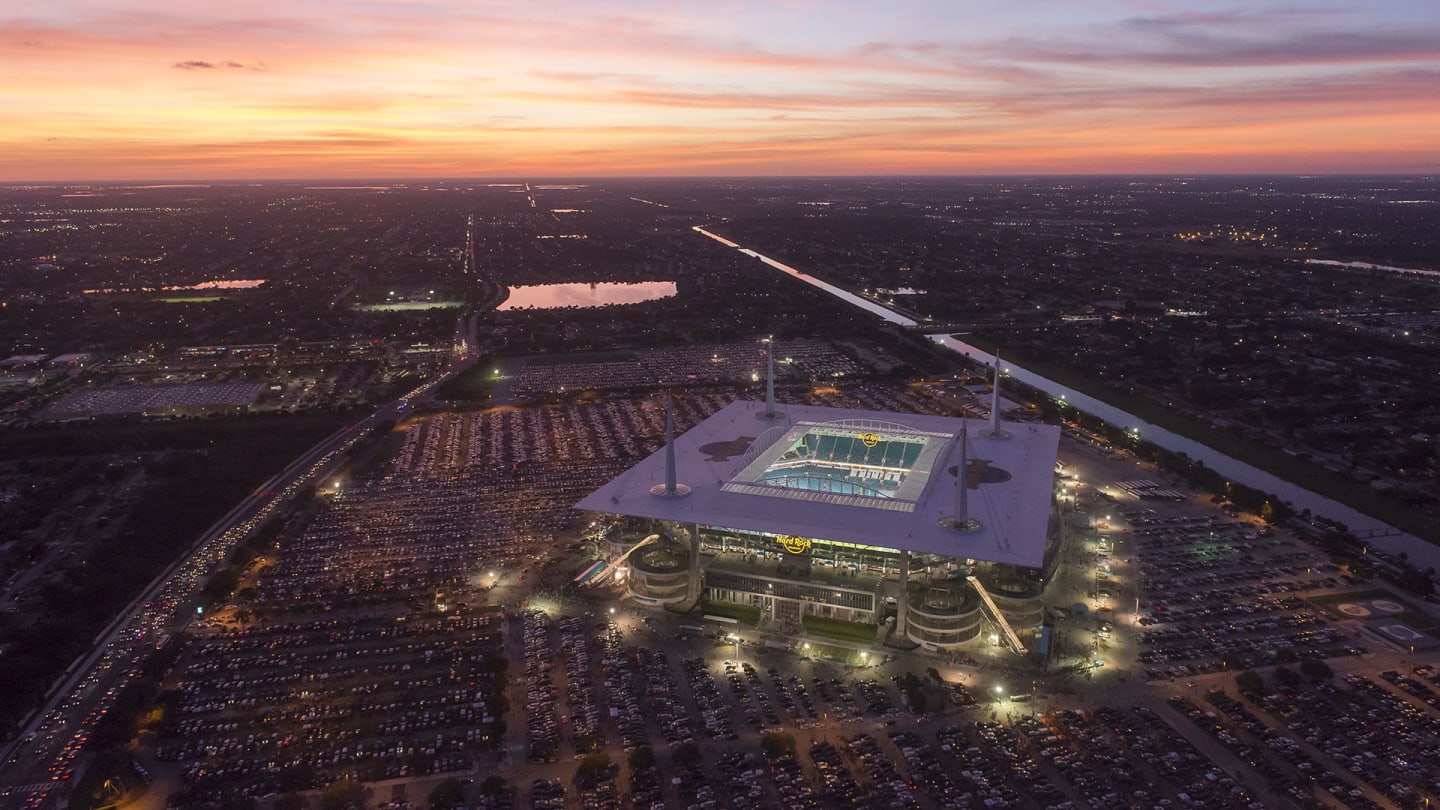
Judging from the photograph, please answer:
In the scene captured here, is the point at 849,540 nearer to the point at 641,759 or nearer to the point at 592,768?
the point at 641,759

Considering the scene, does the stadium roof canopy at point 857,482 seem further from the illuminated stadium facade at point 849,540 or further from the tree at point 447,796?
the tree at point 447,796

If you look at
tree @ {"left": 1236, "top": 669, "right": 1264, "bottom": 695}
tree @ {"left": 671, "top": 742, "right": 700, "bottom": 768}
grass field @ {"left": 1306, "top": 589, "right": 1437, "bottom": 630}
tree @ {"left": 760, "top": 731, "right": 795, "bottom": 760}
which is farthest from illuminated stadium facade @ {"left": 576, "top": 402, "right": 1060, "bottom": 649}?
grass field @ {"left": 1306, "top": 589, "right": 1437, "bottom": 630}

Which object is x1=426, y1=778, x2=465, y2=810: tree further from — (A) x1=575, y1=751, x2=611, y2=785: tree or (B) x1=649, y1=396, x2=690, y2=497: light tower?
(B) x1=649, y1=396, x2=690, y2=497: light tower

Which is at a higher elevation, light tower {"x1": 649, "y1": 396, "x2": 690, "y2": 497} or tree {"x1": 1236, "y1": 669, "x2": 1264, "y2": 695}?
light tower {"x1": 649, "y1": 396, "x2": 690, "y2": 497}

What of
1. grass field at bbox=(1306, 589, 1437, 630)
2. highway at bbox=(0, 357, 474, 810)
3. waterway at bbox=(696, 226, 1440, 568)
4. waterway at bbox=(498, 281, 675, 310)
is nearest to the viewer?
highway at bbox=(0, 357, 474, 810)

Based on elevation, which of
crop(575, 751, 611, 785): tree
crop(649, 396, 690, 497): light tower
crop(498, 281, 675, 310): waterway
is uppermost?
crop(649, 396, 690, 497): light tower

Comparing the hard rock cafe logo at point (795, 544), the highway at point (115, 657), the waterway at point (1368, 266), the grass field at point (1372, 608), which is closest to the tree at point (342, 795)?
the highway at point (115, 657)

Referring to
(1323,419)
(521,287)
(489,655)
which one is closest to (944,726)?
(489,655)
